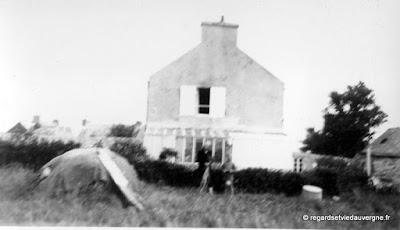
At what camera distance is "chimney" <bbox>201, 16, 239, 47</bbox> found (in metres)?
7.80

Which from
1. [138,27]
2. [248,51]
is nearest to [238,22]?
[248,51]

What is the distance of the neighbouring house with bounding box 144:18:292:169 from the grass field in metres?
2.21

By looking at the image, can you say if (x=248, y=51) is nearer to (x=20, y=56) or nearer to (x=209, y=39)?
(x=209, y=39)

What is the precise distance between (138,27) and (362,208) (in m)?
6.15

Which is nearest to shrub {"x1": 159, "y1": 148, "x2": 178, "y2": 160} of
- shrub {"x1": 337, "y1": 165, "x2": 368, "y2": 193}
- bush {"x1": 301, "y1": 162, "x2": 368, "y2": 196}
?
bush {"x1": 301, "y1": 162, "x2": 368, "y2": 196}

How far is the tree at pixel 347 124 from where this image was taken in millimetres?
7102

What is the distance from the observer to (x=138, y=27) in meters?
6.68

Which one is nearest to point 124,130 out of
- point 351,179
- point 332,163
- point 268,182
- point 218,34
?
point 218,34

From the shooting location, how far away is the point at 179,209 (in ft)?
18.4

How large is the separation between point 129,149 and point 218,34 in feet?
12.8

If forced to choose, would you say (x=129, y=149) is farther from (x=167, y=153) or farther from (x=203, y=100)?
(x=203, y=100)

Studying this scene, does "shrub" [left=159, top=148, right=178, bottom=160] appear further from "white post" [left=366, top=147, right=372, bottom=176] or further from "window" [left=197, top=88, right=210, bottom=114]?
"white post" [left=366, top=147, right=372, bottom=176]

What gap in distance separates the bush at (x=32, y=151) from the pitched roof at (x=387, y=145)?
7.37 m

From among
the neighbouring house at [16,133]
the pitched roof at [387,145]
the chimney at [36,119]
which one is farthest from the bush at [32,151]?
the pitched roof at [387,145]
